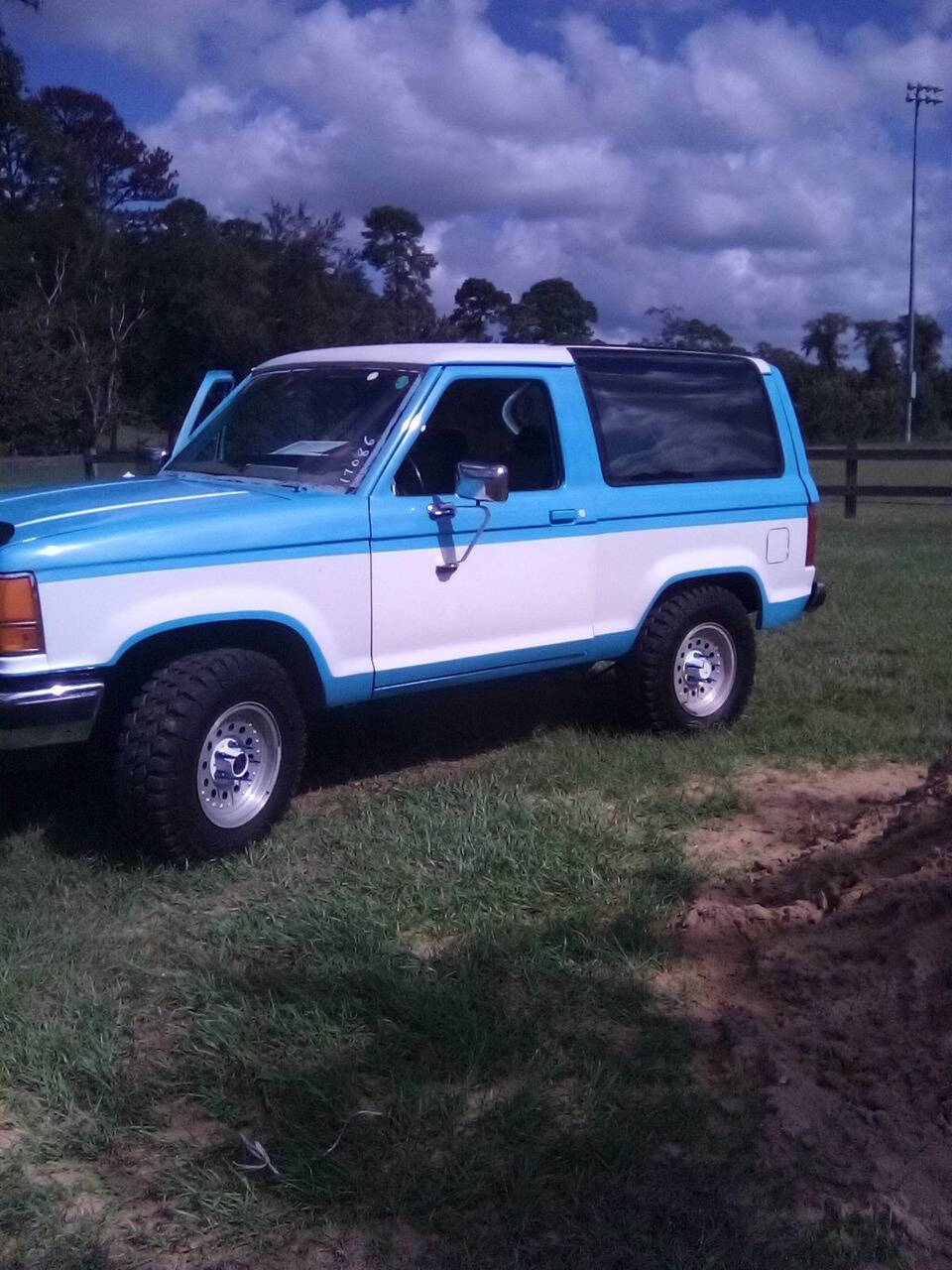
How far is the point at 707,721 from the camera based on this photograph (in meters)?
7.14

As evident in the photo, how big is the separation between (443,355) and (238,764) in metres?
2.04

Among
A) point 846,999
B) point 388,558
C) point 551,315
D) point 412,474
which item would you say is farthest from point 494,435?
point 551,315

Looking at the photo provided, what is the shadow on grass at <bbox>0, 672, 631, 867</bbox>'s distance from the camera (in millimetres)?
5422

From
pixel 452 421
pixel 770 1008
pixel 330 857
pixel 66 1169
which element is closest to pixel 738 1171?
pixel 770 1008

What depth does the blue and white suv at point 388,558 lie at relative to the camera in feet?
15.6

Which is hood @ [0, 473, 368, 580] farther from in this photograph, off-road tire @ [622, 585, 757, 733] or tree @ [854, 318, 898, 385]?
tree @ [854, 318, 898, 385]

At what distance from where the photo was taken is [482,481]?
5480mm

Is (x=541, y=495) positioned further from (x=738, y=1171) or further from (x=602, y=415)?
(x=738, y=1171)

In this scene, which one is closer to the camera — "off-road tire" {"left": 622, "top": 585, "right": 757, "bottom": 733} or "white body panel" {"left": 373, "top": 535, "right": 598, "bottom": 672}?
"white body panel" {"left": 373, "top": 535, "right": 598, "bottom": 672}

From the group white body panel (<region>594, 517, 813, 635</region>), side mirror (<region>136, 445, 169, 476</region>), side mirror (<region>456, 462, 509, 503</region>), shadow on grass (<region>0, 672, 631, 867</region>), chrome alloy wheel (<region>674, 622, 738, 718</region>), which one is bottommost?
shadow on grass (<region>0, 672, 631, 867</region>)

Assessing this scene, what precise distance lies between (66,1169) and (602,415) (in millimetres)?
4317

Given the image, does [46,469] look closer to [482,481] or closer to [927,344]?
[482,481]

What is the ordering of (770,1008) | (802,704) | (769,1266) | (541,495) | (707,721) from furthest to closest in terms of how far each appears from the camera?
(802,704) → (707,721) → (541,495) → (770,1008) → (769,1266)

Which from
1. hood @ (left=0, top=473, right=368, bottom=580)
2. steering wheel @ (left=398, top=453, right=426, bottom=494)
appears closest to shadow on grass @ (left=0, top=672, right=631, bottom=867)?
hood @ (left=0, top=473, right=368, bottom=580)
